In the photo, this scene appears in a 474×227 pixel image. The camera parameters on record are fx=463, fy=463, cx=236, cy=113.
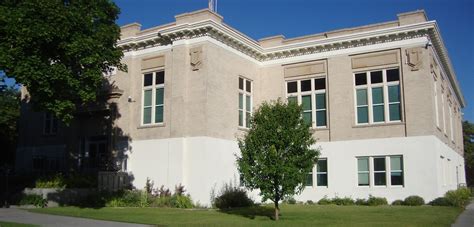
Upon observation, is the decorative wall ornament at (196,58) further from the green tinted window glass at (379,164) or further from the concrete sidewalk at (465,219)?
the concrete sidewalk at (465,219)

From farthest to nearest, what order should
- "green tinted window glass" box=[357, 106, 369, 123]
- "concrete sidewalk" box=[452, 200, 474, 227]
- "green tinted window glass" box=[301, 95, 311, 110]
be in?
1. "green tinted window glass" box=[301, 95, 311, 110]
2. "green tinted window glass" box=[357, 106, 369, 123]
3. "concrete sidewalk" box=[452, 200, 474, 227]

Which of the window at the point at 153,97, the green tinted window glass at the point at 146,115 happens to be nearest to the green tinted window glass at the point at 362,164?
the window at the point at 153,97

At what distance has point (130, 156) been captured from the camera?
90.7ft

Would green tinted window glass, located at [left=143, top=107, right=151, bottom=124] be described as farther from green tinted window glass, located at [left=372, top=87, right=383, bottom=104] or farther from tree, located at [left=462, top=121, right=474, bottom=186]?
tree, located at [left=462, top=121, right=474, bottom=186]

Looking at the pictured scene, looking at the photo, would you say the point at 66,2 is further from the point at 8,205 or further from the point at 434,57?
the point at 434,57

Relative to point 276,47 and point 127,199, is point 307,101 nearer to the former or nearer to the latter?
point 276,47

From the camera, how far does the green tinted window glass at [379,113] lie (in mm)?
27297

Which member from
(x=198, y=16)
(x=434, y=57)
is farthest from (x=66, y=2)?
(x=434, y=57)

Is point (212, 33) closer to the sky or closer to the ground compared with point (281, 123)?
closer to the sky

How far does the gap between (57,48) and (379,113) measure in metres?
18.0

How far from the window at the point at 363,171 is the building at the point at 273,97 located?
0.19 ft

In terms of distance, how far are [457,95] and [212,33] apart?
2977 cm

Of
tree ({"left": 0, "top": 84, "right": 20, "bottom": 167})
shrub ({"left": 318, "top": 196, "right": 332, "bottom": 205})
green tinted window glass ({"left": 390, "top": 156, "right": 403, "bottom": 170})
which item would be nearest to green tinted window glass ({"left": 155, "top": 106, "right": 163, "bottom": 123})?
shrub ({"left": 318, "top": 196, "right": 332, "bottom": 205})

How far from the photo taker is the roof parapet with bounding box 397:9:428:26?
87.6ft
